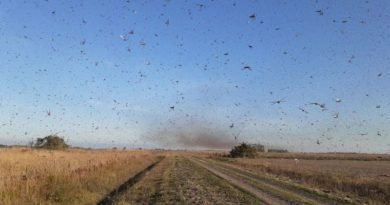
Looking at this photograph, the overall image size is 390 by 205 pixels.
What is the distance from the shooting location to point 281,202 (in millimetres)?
22297

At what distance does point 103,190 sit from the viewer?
83.5 ft

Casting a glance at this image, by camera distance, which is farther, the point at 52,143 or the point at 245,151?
the point at 245,151

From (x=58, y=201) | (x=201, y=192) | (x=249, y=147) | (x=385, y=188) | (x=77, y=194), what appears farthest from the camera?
(x=249, y=147)

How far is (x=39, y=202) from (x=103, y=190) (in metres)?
8.59

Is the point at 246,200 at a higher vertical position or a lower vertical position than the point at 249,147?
lower

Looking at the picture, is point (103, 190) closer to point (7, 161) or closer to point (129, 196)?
point (129, 196)

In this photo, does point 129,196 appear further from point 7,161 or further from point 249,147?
point 249,147

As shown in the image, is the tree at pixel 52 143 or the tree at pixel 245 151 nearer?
the tree at pixel 52 143

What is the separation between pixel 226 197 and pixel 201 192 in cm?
203

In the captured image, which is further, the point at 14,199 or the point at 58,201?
the point at 58,201

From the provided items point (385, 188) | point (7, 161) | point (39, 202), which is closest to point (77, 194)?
point (39, 202)

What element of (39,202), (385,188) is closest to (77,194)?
(39,202)

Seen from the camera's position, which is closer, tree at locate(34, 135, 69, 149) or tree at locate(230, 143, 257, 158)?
tree at locate(34, 135, 69, 149)

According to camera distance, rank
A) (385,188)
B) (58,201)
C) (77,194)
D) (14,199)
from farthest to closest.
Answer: (385,188)
(77,194)
(58,201)
(14,199)
